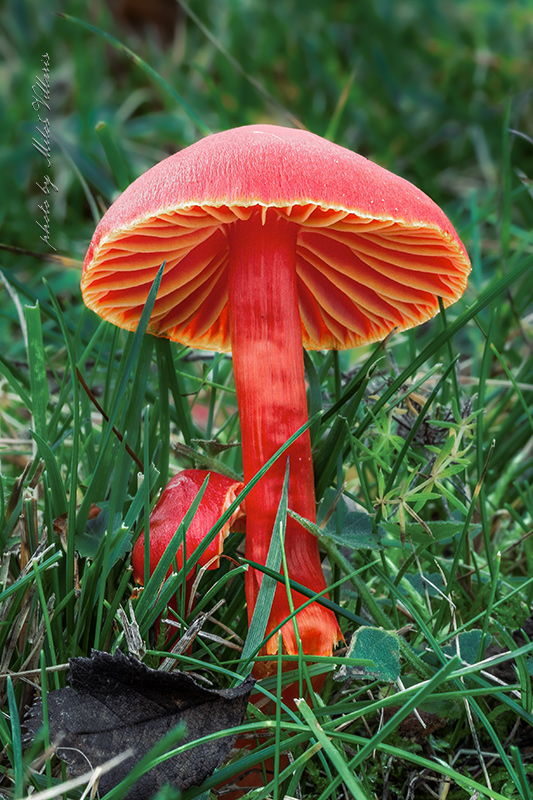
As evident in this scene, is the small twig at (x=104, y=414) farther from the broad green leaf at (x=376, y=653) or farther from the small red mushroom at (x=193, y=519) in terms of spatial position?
the broad green leaf at (x=376, y=653)

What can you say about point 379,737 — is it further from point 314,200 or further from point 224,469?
point 314,200

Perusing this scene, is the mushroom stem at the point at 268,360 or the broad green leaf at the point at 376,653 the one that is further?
the mushroom stem at the point at 268,360

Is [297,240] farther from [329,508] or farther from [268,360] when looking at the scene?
[329,508]

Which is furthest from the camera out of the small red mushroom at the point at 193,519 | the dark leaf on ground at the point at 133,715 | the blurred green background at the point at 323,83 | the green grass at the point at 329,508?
the blurred green background at the point at 323,83

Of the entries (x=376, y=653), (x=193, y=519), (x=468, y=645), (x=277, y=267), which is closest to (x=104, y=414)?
(x=193, y=519)

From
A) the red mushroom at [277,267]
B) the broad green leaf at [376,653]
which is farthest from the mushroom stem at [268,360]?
the broad green leaf at [376,653]

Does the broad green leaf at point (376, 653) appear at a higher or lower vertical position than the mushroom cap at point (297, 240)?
lower

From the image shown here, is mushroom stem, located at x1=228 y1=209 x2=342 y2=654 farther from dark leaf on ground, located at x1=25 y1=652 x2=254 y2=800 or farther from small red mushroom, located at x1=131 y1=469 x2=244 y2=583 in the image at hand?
dark leaf on ground, located at x1=25 y1=652 x2=254 y2=800

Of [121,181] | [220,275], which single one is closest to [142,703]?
[220,275]
